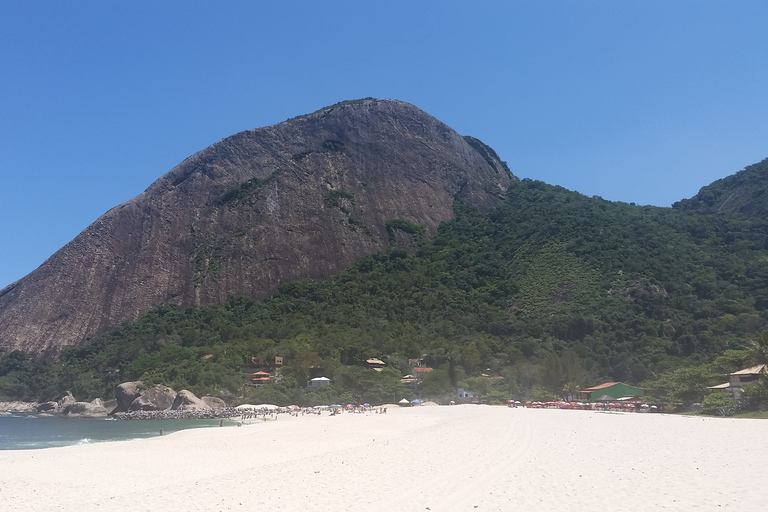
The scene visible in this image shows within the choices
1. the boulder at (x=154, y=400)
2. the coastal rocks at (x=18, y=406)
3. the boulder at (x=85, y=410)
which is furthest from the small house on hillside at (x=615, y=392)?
the coastal rocks at (x=18, y=406)

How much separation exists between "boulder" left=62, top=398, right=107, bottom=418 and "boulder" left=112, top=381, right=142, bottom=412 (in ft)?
8.55

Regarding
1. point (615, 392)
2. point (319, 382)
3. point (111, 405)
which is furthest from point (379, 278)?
point (615, 392)

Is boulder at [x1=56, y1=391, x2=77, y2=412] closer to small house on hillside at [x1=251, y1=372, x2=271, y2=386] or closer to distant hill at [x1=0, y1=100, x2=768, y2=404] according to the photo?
distant hill at [x1=0, y1=100, x2=768, y2=404]

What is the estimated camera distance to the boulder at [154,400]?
49219mm

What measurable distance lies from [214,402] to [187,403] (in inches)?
111

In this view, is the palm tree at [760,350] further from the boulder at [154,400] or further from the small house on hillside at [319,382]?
the boulder at [154,400]

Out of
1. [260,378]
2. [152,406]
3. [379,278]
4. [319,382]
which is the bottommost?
[152,406]

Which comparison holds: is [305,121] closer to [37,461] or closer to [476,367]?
[476,367]

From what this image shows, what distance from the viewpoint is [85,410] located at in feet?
175

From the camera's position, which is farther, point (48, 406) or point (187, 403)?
point (48, 406)

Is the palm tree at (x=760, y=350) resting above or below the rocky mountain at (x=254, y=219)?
below

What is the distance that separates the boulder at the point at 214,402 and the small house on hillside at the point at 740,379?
39.8m

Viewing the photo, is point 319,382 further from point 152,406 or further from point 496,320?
point 496,320

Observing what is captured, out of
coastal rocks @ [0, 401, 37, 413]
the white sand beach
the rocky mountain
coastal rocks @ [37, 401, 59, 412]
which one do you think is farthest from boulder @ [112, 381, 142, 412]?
the rocky mountain
